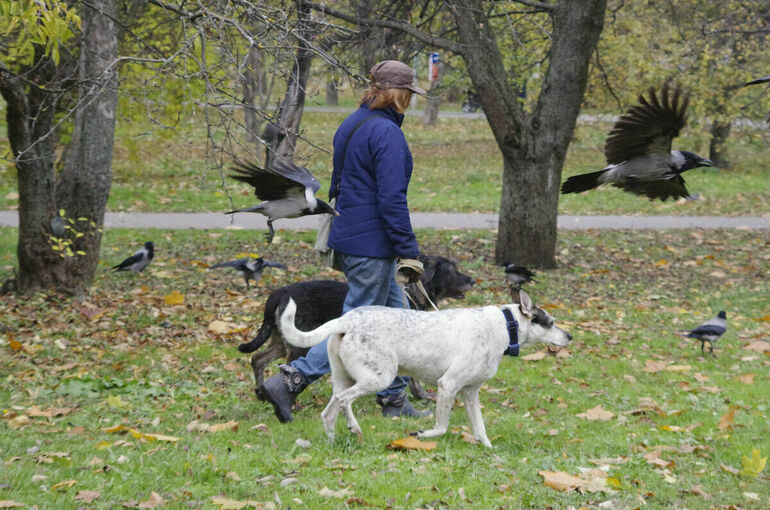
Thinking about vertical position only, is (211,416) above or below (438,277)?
below

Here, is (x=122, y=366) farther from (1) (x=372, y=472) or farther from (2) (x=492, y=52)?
(2) (x=492, y=52)

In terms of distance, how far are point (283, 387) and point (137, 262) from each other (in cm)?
596

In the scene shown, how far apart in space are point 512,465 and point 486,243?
937 cm

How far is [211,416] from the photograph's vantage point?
6027 mm

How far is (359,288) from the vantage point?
5.55m

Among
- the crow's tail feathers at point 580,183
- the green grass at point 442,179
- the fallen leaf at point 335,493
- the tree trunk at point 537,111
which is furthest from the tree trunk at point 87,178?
the fallen leaf at point 335,493

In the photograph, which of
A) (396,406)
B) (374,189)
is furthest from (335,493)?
(374,189)

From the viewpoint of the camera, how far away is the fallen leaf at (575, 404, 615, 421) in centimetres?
623

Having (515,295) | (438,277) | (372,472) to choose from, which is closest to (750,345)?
(438,277)

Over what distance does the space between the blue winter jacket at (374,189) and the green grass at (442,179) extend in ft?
27.4

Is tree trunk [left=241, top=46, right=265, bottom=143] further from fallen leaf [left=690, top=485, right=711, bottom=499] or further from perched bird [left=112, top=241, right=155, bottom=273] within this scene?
fallen leaf [left=690, top=485, right=711, bottom=499]

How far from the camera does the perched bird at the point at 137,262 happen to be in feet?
35.4

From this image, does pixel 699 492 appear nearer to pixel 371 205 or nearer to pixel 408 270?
pixel 408 270

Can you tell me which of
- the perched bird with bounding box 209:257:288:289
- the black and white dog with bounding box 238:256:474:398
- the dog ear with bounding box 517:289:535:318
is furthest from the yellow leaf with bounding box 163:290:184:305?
the dog ear with bounding box 517:289:535:318
